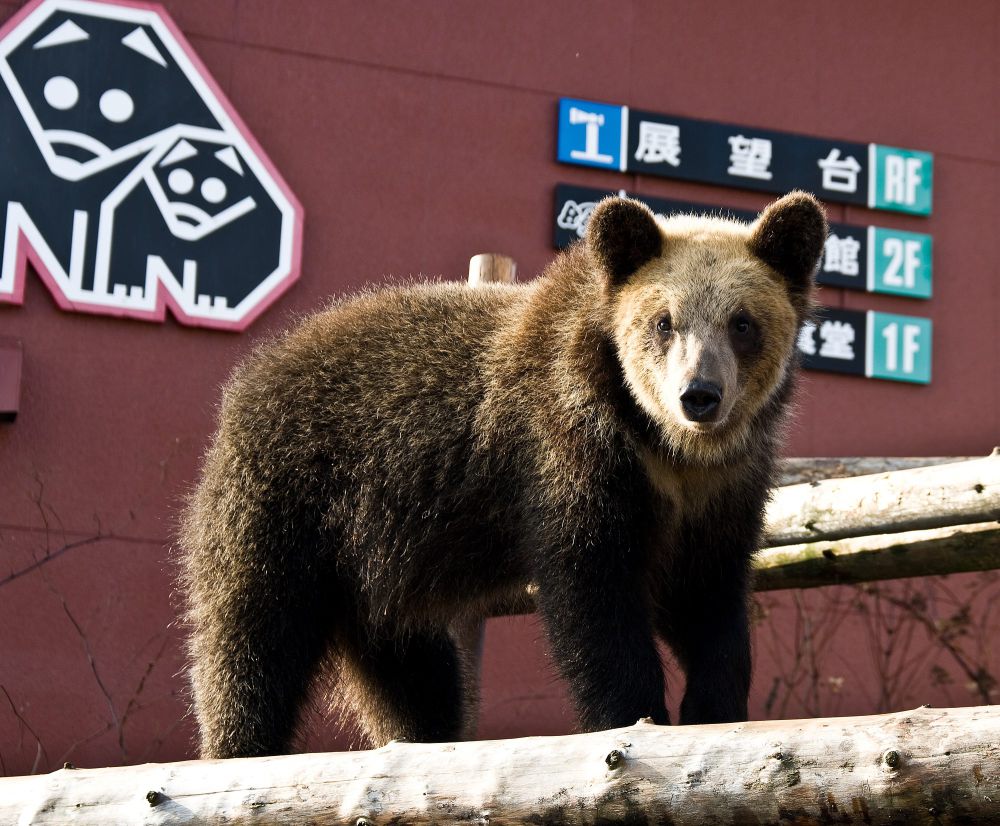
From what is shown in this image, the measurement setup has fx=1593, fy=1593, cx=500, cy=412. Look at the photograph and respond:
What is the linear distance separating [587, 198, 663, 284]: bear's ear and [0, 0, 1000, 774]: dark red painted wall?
5.00 m

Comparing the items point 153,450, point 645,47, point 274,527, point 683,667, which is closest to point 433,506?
point 274,527

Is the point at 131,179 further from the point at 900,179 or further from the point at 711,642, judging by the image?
the point at 711,642

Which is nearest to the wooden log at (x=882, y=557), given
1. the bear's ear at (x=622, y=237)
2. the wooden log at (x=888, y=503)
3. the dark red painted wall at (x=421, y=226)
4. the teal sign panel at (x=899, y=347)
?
the wooden log at (x=888, y=503)

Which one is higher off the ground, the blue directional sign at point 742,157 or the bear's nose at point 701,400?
the blue directional sign at point 742,157

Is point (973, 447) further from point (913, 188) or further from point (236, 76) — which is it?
point (236, 76)

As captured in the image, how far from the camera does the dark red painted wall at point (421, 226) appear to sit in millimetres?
10062

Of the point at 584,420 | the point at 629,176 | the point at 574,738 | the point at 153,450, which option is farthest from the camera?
the point at 629,176

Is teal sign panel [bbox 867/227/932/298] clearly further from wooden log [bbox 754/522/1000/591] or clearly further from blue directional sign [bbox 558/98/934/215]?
wooden log [bbox 754/522/1000/591]

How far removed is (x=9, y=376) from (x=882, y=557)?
19.8 ft

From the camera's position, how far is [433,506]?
5.62 meters

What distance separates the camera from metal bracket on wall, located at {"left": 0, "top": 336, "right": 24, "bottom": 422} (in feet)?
32.6

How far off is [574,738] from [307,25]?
26.3 feet

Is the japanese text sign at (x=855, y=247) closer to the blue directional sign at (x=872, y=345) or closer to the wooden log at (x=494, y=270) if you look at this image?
the blue directional sign at (x=872, y=345)

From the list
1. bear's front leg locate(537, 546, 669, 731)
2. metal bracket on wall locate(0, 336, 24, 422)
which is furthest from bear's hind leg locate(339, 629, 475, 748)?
metal bracket on wall locate(0, 336, 24, 422)
